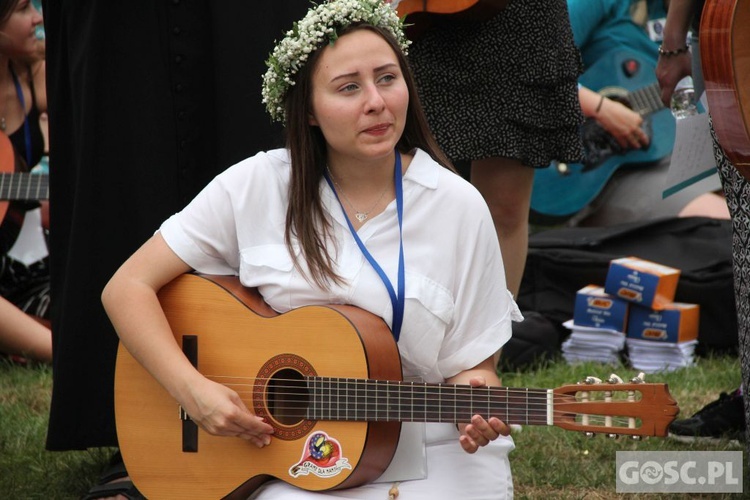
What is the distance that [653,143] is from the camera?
631cm

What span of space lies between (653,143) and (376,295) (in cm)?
399

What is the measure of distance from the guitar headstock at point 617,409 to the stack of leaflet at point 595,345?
7.84 feet

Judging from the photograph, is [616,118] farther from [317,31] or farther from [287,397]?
[287,397]

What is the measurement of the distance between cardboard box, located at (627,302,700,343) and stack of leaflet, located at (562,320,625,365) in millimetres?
95

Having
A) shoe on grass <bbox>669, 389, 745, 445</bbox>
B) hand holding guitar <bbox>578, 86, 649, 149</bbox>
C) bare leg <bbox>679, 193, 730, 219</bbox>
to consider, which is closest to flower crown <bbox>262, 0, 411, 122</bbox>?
shoe on grass <bbox>669, 389, 745, 445</bbox>

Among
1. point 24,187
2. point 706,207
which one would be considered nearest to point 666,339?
point 706,207

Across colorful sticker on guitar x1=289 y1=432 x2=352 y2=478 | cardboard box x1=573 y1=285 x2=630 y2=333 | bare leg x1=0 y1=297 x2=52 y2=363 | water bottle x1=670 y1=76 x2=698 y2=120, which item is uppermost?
water bottle x1=670 y1=76 x2=698 y2=120

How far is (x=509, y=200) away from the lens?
3.75 meters

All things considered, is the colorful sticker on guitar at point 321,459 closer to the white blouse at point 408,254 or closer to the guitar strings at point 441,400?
the guitar strings at point 441,400

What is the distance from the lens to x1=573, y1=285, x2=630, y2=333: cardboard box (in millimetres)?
4918

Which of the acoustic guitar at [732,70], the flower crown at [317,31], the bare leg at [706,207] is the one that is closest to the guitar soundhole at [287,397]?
the flower crown at [317,31]

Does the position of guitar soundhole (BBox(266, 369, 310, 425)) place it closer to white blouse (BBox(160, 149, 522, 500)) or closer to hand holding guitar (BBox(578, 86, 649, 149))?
white blouse (BBox(160, 149, 522, 500))

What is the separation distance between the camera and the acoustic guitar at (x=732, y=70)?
2227mm

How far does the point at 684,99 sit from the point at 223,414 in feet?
5.89
